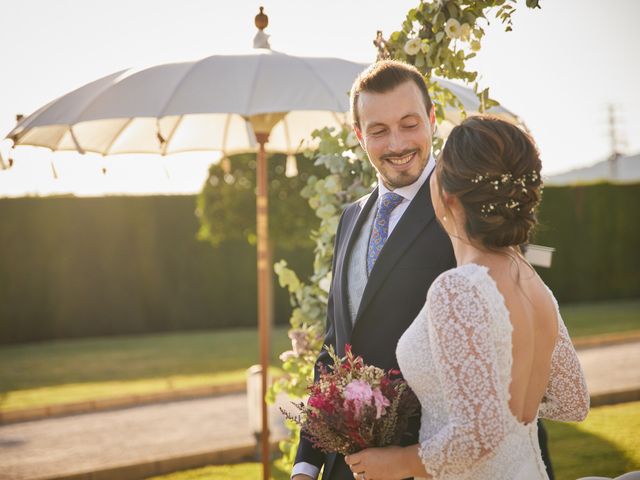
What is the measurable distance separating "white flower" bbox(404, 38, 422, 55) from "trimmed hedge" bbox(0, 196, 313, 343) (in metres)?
11.7

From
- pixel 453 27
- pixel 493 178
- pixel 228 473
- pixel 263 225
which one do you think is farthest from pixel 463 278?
pixel 228 473

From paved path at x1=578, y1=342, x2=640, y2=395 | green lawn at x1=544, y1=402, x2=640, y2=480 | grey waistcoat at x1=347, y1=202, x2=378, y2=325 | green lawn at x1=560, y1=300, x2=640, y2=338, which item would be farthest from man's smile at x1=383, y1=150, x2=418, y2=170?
green lawn at x1=560, y1=300, x2=640, y2=338

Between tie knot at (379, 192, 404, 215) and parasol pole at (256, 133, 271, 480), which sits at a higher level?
tie knot at (379, 192, 404, 215)

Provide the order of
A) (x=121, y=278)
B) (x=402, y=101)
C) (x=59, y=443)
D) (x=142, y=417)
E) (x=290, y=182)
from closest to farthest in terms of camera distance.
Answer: (x=402, y=101), (x=59, y=443), (x=142, y=417), (x=290, y=182), (x=121, y=278)

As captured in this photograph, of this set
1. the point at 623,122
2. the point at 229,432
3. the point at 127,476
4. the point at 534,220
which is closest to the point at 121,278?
the point at 229,432

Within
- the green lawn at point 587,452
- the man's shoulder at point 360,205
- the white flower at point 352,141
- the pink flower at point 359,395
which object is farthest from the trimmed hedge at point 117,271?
the pink flower at point 359,395

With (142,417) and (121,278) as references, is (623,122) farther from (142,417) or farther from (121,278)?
(142,417)

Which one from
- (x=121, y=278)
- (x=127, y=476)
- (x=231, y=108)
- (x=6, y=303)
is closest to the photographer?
(x=231, y=108)

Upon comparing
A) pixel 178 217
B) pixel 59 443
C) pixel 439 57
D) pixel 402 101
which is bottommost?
pixel 59 443

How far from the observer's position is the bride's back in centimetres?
192

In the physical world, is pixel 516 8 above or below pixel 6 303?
above

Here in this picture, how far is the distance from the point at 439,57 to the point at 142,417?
5746 millimetres

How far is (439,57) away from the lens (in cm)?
354

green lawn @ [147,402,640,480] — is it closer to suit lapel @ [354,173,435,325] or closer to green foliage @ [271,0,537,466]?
green foliage @ [271,0,537,466]
